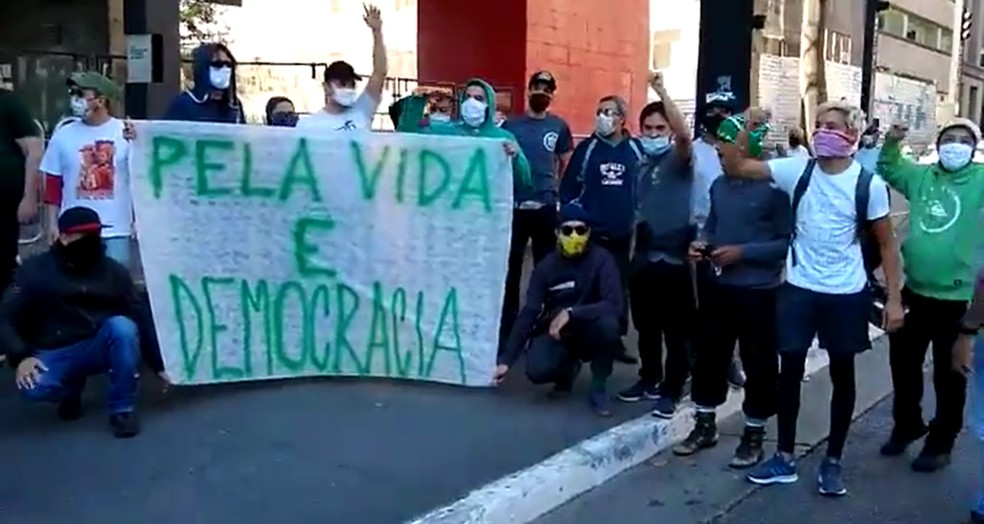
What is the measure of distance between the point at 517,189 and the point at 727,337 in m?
1.71

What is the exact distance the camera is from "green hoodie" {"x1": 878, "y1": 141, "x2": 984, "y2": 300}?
582 cm

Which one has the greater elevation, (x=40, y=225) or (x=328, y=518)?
(x=40, y=225)

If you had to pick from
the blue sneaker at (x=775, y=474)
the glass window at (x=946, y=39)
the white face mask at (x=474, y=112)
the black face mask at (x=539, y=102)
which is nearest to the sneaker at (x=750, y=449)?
the blue sneaker at (x=775, y=474)

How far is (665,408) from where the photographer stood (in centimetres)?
656

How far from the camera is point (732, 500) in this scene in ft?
18.5

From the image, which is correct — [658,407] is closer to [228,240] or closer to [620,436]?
[620,436]

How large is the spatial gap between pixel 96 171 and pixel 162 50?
3.94 meters

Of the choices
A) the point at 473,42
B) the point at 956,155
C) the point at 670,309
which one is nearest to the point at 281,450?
the point at 670,309

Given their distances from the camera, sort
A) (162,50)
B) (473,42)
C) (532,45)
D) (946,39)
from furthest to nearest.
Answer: (946,39) → (473,42) → (532,45) → (162,50)

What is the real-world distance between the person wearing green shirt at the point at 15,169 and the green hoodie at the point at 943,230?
4.52 m

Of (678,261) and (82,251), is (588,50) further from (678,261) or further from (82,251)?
(82,251)

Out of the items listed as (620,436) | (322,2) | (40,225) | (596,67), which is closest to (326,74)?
(620,436)

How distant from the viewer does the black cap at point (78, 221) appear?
19.0ft

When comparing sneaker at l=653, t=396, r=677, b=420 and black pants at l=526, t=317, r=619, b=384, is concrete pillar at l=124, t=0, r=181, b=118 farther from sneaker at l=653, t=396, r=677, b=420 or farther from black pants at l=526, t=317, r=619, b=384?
sneaker at l=653, t=396, r=677, b=420
